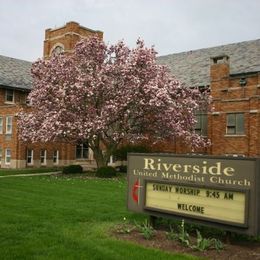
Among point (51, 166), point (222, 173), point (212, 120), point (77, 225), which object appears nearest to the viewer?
point (222, 173)

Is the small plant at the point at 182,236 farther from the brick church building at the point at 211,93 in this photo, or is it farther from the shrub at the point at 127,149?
the shrub at the point at 127,149

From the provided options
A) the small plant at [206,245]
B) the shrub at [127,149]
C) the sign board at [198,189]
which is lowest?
the small plant at [206,245]

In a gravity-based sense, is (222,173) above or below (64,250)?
above

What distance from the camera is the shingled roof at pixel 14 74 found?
146ft

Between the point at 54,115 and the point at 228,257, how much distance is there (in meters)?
20.1

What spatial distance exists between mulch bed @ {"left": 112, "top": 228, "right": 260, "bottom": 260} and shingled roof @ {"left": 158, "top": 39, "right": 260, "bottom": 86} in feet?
88.6

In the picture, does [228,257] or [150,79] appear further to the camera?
[150,79]

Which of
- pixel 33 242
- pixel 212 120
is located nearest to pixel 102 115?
pixel 212 120

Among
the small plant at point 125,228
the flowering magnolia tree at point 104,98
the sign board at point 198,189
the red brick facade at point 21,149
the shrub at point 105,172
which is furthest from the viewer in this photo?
the red brick facade at point 21,149

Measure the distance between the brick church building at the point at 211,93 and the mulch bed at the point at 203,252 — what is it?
2343cm

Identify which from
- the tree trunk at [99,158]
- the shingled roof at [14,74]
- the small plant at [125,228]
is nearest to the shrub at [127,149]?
the tree trunk at [99,158]

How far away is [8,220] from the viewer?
11133 mm

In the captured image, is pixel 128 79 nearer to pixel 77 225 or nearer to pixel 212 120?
pixel 212 120

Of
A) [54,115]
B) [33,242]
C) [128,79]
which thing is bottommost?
[33,242]
